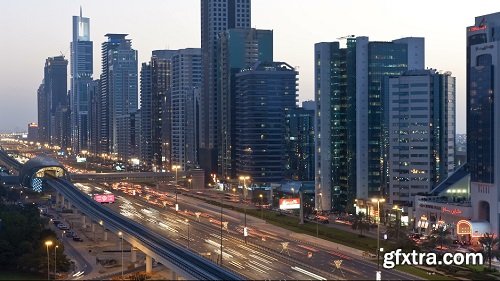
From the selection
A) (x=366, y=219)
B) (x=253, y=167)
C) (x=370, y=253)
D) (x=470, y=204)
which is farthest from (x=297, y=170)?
(x=370, y=253)

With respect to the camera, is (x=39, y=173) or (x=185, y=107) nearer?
(x=39, y=173)

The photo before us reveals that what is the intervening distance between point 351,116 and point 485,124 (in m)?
29.6

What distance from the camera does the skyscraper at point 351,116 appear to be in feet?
337

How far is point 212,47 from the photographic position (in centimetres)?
16450

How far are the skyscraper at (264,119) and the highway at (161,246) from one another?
155 ft

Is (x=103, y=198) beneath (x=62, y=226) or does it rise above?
above

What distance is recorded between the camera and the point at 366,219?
92.8 m

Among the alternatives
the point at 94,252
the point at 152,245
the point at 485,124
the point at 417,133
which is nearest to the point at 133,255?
the point at 152,245

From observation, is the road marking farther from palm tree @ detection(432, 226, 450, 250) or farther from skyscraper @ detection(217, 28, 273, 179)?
skyscraper @ detection(217, 28, 273, 179)

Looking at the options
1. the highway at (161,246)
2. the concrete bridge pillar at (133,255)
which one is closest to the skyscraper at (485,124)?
the highway at (161,246)

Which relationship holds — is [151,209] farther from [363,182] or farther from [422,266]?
[422,266]

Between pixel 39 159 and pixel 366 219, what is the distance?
84.7m

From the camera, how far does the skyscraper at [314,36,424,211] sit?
103 metres

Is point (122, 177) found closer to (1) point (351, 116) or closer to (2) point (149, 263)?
(1) point (351, 116)
